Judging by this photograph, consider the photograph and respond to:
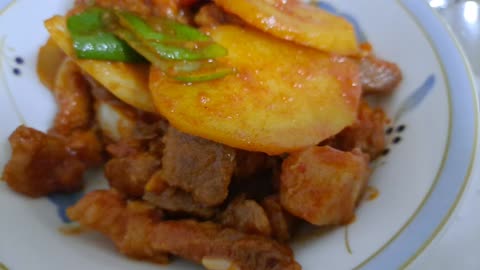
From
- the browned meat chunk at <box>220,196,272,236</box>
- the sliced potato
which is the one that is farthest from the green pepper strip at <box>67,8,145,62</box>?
the browned meat chunk at <box>220,196,272,236</box>


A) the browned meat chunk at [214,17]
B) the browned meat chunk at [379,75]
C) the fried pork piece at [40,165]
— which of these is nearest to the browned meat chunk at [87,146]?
the fried pork piece at [40,165]

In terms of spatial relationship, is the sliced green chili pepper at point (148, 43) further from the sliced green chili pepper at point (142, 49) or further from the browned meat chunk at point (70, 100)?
the browned meat chunk at point (70, 100)

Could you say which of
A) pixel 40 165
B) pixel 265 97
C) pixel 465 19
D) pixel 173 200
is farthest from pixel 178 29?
pixel 465 19

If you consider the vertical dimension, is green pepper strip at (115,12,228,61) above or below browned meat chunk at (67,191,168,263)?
above

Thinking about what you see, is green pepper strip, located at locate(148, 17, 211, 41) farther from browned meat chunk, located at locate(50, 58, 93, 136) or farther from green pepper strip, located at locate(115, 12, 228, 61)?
browned meat chunk, located at locate(50, 58, 93, 136)

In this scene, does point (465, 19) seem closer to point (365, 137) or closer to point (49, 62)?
point (365, 137)

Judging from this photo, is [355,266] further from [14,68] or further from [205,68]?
[14,68]

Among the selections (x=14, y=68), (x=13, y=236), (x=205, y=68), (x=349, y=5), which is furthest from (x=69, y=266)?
(x=349, y=5)
